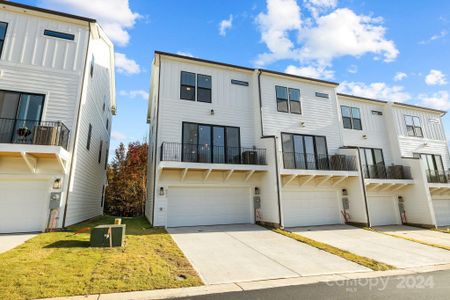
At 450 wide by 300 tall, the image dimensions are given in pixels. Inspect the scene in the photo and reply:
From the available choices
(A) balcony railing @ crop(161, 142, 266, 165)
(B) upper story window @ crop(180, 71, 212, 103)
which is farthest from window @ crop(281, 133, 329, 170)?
(B) upper story window @ crop(180, 71, 212, 103)

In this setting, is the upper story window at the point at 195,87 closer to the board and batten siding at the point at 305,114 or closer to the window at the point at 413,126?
the board and batten siding at the point at 305,114

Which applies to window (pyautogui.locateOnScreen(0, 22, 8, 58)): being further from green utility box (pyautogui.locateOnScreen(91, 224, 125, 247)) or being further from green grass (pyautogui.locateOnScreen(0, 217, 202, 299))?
green utility box (pyautogui.locateOnScreen(91, 224, 125, 247))

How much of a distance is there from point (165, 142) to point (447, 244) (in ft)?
42.4

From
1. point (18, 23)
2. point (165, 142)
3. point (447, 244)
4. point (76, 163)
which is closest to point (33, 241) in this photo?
point (76, 163)

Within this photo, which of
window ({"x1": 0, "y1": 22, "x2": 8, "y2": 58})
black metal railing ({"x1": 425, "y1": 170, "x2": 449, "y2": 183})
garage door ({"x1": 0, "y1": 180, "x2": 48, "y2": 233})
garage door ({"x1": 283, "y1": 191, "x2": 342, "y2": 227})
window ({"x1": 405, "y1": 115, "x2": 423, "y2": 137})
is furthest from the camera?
window ({"x1": 405, "y1": 115, "x2": 423, "y2": 137})

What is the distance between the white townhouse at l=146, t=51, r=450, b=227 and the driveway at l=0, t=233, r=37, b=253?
4.56 meters

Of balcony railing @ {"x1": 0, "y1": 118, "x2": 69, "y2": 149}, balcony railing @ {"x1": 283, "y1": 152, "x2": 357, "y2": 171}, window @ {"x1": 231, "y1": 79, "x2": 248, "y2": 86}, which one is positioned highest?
window @ {"x1": 231, "y1": 79, "x2": 248, "y2": 86}

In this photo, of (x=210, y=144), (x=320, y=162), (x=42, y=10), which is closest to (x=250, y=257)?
(x=210, y=144)

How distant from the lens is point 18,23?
1038 centimetres

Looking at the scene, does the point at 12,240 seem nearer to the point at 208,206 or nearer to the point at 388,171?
the point at 208,206

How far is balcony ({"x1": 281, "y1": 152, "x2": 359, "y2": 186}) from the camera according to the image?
1288 cm

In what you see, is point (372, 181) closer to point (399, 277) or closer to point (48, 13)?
point (399, 277)

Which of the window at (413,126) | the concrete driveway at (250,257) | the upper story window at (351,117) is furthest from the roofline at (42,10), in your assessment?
the window at (413,126)

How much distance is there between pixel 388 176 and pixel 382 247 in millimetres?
8067
